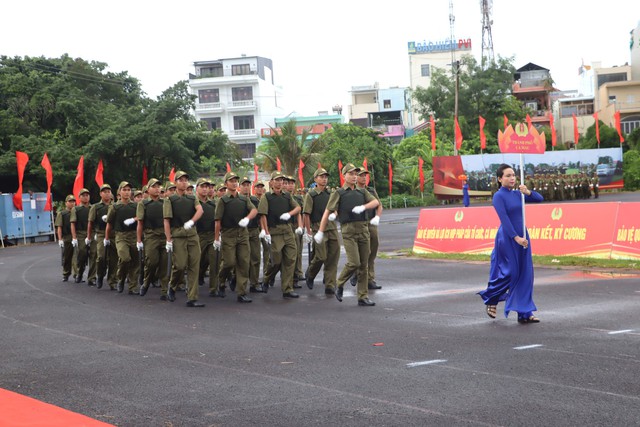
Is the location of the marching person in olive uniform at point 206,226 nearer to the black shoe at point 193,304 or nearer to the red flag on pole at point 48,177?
the black shoe at point 193,304

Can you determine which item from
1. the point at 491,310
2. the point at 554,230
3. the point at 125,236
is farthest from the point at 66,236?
the point at 491,310

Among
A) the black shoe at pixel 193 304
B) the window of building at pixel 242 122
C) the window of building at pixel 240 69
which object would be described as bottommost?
the black shoe at pixel 193 304

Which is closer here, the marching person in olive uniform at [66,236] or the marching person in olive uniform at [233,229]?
the marching person in olive uniform at [233,229]

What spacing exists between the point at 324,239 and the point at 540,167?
39253 millimetres

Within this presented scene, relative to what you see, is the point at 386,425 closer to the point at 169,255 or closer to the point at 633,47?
the point at 169,255

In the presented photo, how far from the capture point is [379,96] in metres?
88.8

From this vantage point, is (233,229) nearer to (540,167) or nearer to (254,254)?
(254,254)

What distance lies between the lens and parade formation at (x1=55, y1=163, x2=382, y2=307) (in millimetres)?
12641

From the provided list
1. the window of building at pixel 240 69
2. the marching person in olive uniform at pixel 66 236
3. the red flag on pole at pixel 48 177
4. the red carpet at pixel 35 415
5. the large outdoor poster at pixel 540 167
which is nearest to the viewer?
the red carpet at pixel 35 415

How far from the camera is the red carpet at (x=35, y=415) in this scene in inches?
223

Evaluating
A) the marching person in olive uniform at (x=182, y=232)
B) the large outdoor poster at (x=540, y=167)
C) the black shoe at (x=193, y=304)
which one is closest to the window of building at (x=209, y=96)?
the large outdoor poster at (x=540, y=167)

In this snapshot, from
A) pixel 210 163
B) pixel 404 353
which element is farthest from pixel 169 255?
pixel 210 163

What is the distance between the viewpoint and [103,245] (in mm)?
17266

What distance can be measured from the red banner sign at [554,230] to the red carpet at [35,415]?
1223 cm
